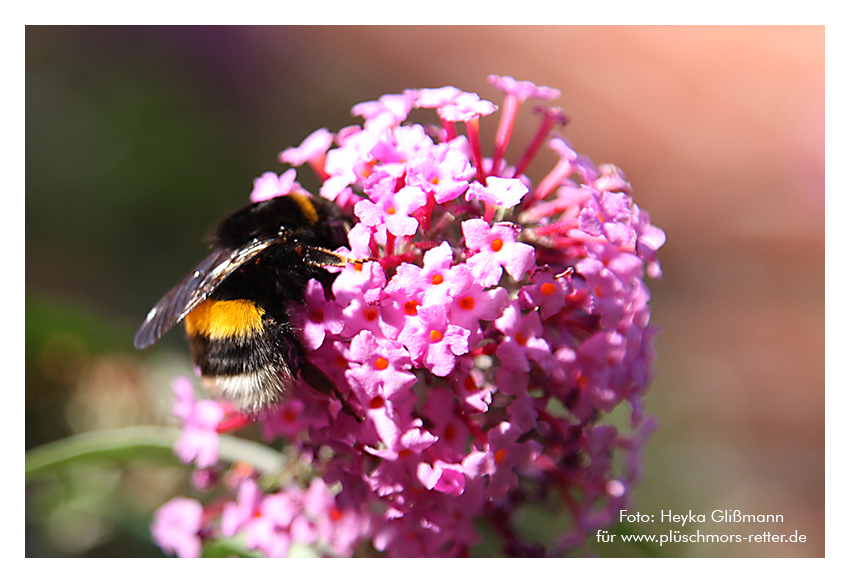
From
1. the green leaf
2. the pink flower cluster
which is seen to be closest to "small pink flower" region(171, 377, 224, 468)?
the pink flower cluster

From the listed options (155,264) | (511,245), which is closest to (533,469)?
(511,245)

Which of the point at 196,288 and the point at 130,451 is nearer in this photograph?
the point at 196,288

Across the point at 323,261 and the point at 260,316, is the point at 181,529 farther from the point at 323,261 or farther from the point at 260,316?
the point at 323,261

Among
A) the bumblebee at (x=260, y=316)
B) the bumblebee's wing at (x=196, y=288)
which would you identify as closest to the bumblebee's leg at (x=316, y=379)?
the bumblebee at (x=260, y=316)

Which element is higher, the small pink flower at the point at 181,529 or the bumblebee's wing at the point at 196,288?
the bumblebee's wing at the point at 196,288

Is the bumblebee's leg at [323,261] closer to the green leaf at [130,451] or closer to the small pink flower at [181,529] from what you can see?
the green leaf at [130,451]

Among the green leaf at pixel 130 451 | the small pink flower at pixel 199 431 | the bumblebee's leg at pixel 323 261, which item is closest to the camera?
the bumblebee's leg at pixel 323 261

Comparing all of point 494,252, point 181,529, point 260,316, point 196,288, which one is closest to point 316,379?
point 260,316
